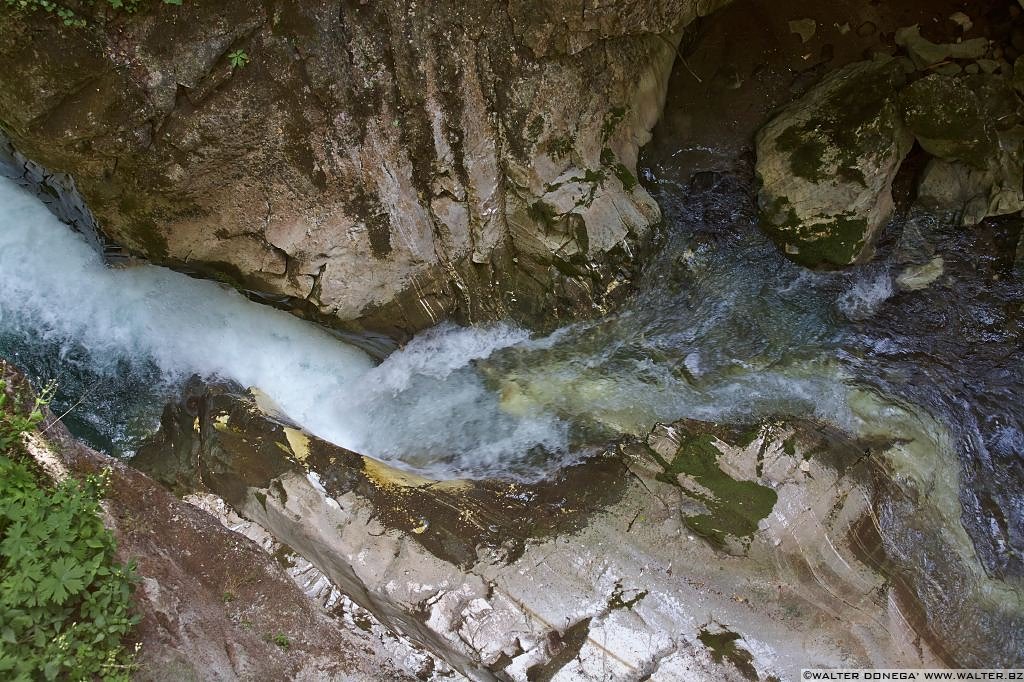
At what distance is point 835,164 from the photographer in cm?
520

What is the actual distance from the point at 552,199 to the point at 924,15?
337cm

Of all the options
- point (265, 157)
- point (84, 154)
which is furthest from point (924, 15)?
point (84, 154)

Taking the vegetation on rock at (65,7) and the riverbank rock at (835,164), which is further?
the riverbank rock at (835,164)

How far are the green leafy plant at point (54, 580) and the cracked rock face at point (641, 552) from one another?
0.99m

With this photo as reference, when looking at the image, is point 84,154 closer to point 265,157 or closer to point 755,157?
point 265,157

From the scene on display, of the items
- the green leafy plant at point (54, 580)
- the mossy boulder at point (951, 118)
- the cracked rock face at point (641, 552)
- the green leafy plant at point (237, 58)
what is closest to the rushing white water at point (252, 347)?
the cracked rock face at point (641, 552)

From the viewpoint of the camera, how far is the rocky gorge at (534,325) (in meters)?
4.20

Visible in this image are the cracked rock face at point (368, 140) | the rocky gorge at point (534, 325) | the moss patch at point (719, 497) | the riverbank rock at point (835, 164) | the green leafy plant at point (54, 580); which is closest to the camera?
the green leafy plant at point (54, 580)

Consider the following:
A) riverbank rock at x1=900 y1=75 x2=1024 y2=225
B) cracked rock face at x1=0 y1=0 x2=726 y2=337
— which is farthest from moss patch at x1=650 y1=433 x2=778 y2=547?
riverbank rock at x1=900 y1=75 x2=1024 y2=225

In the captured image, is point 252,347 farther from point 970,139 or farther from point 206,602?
point 970,139

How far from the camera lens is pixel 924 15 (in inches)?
210

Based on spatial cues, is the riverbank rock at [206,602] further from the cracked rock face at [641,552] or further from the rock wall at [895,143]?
the rock wall at [895,143]

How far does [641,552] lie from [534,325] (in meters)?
2.06

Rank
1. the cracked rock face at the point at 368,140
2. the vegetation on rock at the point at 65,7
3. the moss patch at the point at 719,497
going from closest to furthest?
the vegetation on rock at the point at 65,7 < the cracked rock face at the point at 368,140 < the moss patch at the point at 719,497
